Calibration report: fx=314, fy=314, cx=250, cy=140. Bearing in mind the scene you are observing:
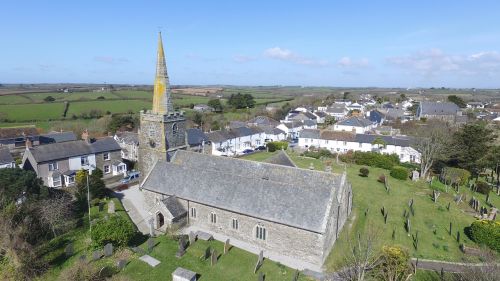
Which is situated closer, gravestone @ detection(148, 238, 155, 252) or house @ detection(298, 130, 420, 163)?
gravestone @ detection(148, 238, 155, 252)

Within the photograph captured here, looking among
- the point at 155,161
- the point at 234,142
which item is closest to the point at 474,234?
the point at 155,161

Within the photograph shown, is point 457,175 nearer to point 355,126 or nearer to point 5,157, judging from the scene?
point 355,126

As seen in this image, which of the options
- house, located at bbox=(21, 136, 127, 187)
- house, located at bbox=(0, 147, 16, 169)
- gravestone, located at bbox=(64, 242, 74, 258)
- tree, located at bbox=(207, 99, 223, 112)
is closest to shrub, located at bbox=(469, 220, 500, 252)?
gravestone, located at bbox=(64, 242, 74, 258)

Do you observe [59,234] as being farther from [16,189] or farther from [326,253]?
[326,253]

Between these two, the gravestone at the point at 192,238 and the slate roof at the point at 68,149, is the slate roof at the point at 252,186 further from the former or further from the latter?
the slate roof at the point at 68,149

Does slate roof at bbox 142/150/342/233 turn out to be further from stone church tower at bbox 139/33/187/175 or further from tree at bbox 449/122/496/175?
tree at bbox 449/122/496/175

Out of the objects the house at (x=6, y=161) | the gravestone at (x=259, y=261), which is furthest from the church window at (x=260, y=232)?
the house at (x=6, y=161)

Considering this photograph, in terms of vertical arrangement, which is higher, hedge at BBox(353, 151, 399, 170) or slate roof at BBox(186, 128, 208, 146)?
slate roof at BBox(186, 128, 208, 146)
